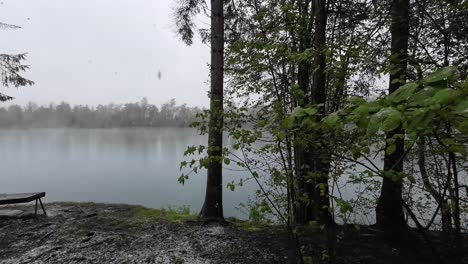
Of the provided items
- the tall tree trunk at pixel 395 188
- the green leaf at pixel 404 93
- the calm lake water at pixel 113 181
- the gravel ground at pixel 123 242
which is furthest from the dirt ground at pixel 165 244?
the calm lake water at pixel 113 181

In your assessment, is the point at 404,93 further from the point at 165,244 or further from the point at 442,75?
the point at 165,244

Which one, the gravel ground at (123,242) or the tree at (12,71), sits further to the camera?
the tree at (12,71)

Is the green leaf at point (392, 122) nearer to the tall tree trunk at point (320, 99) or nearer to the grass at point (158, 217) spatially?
the tall tree trunk at point (320, 99)

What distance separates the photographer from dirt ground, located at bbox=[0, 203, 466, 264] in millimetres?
2529

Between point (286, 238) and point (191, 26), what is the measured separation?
3.54m

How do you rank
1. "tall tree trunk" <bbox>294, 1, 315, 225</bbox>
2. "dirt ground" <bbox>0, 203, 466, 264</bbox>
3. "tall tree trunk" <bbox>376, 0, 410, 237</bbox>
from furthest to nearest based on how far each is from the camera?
"dirt ground" <bbox>0, 203, 466, 264</bbox> < "tall tree trunk" <bbox>376, 0, 410, 237</bbox> < "tall tree trunk" <bbox>294, 1, 315, 225</bbox>

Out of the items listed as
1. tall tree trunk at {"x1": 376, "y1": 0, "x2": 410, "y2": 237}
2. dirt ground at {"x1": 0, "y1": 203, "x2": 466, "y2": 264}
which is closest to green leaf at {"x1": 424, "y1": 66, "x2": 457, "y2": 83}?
dirt ground at {"x1": 0, "y1": 203, "x2": 466, "y2": 264}

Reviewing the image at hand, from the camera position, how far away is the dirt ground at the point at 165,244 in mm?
2529

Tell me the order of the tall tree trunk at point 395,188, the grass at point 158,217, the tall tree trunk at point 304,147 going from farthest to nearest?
the grass at point 158,217 < the tall tree trunk at point 395,188 < the tall tree trunk at point 304,147

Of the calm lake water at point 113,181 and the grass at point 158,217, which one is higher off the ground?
the grass at point 158,217

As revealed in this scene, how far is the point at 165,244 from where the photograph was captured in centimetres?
290

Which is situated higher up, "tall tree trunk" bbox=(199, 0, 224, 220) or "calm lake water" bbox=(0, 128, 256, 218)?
"tall tree trunk" bbox=(199, 0, 224, 220)

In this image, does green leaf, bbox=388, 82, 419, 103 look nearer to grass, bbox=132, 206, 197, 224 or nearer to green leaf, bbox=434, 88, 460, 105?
green leaf, bbox=434, 88, 460, 105

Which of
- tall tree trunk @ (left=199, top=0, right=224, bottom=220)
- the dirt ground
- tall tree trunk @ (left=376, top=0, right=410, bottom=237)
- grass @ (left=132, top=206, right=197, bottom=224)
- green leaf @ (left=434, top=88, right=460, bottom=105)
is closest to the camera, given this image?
green leaf @ (left=434, top=88, right=460, bottom=105)
